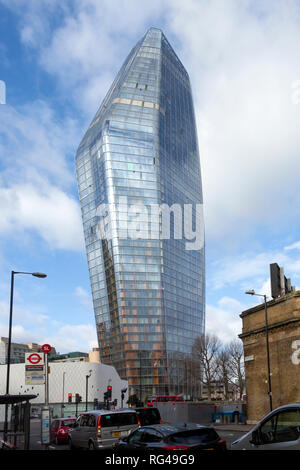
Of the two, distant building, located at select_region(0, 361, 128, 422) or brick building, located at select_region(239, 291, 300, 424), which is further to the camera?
distant building, located at select_region(0, 361, 128, 422)

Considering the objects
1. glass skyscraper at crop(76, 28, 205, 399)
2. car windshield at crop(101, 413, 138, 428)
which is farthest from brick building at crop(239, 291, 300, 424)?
→ glass skyscraper at crop(76, 28, 205, 399)

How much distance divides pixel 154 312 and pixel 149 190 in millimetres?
34109

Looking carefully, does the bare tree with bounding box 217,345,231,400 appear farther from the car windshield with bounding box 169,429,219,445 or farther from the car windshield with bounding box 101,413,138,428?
the car windshield with bounding box 169,429,219,445

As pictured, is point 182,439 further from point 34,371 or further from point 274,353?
point 274,353

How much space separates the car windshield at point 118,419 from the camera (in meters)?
19.9

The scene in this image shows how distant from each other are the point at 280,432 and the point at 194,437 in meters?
2.80

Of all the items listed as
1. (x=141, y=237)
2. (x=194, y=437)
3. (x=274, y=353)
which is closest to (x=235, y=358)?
(x=141, y=237)

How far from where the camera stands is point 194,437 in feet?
41.1

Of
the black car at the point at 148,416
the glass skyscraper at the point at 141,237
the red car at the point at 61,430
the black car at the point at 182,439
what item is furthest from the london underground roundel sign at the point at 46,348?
the glass skyscraper at the point at 141,237

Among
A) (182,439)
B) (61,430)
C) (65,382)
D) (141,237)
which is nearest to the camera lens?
(182,439)

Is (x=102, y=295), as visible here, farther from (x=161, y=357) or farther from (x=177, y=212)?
(x=177, y=212)

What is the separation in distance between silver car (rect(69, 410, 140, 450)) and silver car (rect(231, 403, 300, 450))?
9.74 metres

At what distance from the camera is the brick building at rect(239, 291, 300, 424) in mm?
38281

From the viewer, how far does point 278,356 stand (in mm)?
40250
